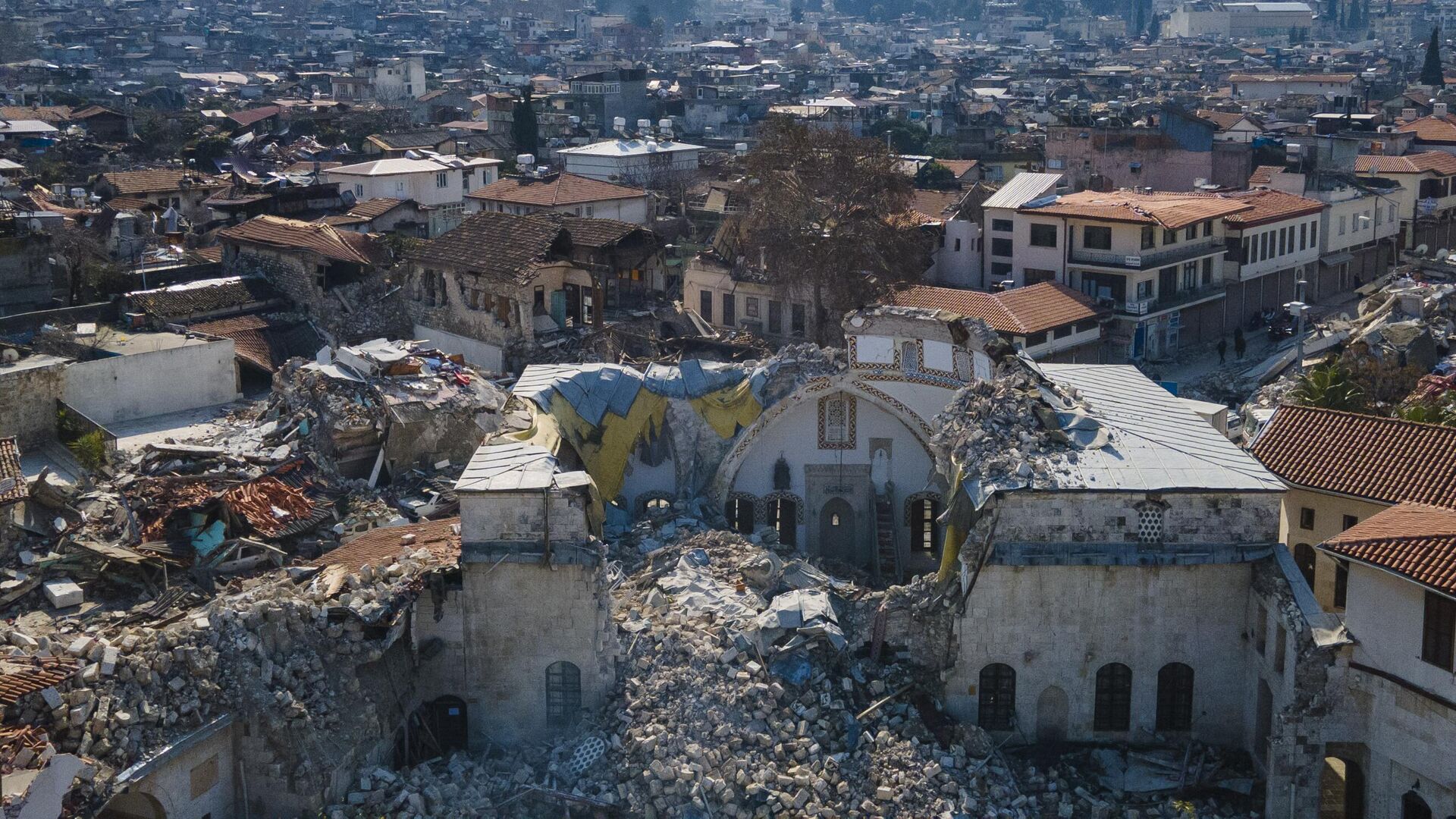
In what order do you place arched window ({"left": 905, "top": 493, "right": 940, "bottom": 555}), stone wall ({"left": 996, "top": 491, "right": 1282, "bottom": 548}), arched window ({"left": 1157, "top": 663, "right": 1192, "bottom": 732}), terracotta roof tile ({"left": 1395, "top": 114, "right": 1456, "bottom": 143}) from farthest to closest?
terracotta roof tile ({"left": 1395, "top": 114, "right": 1456, "bottom": 143}) → arched window ({"left": 905, "top": 493, "right": 940, "bottom": 555}) → arched window ({"left": 1157, "top": 663, "right": 1192, "bottom": 732}) → stone wall ({"left": 996, "top": 491, "right": 1282, "bottom": 548})

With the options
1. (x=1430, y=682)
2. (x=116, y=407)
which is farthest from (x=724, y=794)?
(x=116, y=407)

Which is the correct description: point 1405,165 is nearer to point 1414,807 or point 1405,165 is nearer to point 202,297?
point 202,297

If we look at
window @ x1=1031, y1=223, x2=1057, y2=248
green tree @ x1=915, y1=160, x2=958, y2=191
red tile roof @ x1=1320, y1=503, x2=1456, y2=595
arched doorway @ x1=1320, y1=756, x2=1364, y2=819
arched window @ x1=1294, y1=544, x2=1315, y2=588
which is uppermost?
green tree @ x1=915, y1=160, x2=958, y2=191

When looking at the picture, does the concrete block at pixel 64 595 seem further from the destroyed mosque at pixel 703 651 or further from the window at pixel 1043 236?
the window at pixel 1043 236

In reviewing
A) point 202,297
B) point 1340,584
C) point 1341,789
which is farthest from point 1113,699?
point 202,297

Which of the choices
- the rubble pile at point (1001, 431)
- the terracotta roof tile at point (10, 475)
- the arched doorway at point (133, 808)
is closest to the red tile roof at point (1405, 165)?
the rubble pile at point (1001, 431)

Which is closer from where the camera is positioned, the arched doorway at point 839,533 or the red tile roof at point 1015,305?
the arched doorway at point 839,533

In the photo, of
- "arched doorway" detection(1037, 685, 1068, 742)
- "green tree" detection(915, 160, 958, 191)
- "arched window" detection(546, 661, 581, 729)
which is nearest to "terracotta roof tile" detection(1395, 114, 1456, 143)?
"green tree" detection(915, 160, 958, 191)

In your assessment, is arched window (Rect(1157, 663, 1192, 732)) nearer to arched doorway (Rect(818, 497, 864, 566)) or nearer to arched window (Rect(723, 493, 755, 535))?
arched doorway (Rect(818, 497, 864, 566))
